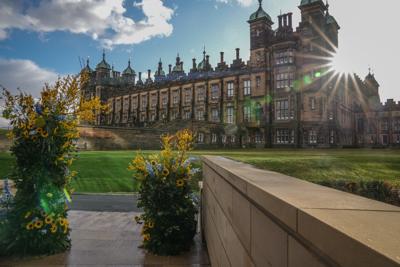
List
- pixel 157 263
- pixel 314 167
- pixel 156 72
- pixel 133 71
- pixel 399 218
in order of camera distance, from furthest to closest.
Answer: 1. pixel 133 71
2. pixel 156 72
3. pixel 314 167
4. pixel 157 263
5. pixel 399 218

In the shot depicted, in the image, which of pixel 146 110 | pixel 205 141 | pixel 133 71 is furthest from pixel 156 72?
pixel 205 141

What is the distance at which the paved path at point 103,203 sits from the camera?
336 inches

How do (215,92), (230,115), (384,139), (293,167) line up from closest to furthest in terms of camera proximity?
(293,167)
(230,115)
(215,92)
(384,139)

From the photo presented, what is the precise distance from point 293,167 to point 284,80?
30.9m

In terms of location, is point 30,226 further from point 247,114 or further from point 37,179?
point 247,114

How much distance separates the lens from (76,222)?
6.93 metres

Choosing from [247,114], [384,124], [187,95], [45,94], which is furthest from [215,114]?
[45,94]

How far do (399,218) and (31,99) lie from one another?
557 centimetres

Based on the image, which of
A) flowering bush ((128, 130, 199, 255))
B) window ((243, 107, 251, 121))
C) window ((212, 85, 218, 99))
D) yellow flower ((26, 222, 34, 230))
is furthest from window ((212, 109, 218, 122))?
yellow flower ((26, 222, 34, 230))

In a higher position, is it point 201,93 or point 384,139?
point 201,93

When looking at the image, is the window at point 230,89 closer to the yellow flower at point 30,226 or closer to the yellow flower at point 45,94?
the yellow flower at point 45,94

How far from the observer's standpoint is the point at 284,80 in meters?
35.4

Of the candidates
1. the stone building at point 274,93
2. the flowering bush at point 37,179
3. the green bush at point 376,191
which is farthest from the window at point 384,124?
the flowering bush at point 37,179

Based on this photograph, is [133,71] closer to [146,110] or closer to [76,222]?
[146,110]
